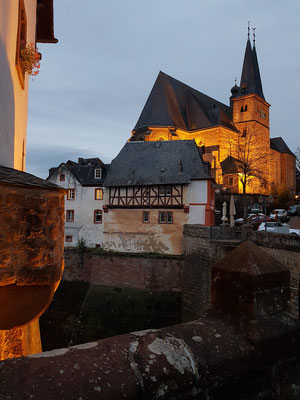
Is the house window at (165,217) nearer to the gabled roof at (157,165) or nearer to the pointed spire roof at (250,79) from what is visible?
the gabled roof at (157,165)

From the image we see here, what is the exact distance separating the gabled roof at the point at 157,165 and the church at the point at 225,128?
1229 cm

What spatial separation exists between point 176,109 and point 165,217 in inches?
1071

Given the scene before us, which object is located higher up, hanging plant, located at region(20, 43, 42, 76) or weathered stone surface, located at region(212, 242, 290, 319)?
hanging plant, located at region(20, 43, 42, 76)

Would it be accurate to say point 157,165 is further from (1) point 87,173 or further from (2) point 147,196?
(1) point 87,173

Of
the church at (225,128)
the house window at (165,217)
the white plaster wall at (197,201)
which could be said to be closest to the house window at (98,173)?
the house window at (165,217)

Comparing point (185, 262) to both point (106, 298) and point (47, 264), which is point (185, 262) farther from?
point (47, 264)

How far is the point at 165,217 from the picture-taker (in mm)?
21828

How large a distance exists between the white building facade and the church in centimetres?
1501

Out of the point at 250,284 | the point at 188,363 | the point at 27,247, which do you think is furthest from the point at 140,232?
the point at 188,363

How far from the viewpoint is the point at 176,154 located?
23062mm

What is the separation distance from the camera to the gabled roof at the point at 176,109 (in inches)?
1609

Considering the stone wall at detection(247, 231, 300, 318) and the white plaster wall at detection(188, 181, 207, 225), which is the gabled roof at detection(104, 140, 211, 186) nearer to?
the white plaster wall at detection(188, 181, 207, 225)

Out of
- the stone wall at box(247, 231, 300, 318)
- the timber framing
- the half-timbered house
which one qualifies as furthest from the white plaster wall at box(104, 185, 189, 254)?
the stone wall at box(247, 231, 300, 318)

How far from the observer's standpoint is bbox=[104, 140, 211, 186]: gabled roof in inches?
863
